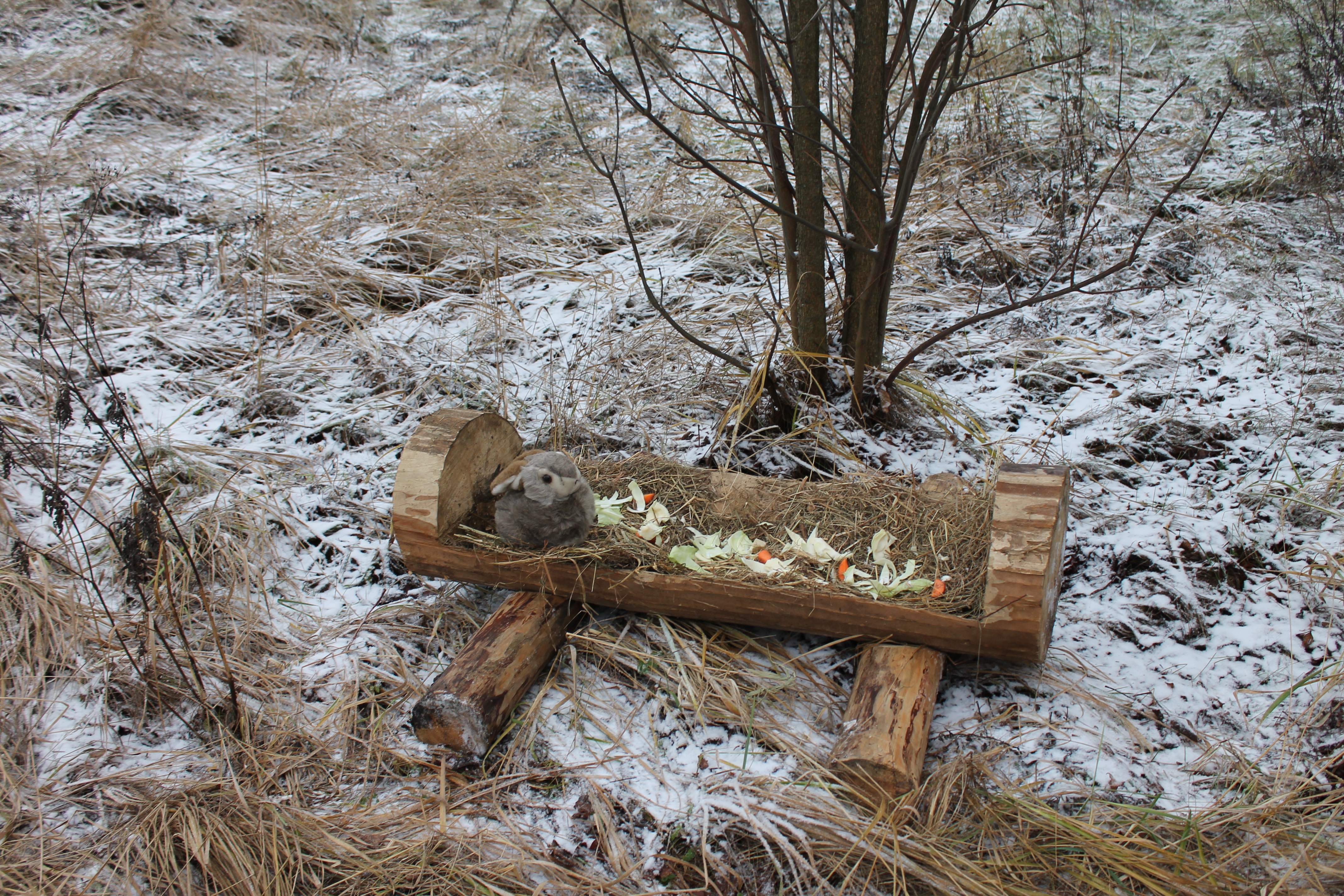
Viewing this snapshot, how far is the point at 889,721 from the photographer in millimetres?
2041

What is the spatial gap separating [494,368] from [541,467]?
1.61 metres

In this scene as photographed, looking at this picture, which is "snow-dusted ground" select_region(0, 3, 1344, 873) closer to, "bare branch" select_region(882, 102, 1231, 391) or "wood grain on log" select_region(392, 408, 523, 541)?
"bare branch" select_region(882, 102, 1231, 391)

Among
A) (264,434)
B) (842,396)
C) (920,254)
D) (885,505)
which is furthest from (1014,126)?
(264,434)

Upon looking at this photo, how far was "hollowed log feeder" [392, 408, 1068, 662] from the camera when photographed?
6.84ft

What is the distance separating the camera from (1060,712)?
226 cm

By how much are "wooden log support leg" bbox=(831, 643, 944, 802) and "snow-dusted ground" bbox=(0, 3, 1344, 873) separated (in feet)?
0.56

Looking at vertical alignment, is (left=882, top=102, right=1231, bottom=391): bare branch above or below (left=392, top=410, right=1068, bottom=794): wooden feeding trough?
above

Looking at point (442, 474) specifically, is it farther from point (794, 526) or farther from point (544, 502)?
point (794, 526)

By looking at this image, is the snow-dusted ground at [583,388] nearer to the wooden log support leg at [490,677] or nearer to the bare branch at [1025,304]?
the wooden log support leg at [490,677]

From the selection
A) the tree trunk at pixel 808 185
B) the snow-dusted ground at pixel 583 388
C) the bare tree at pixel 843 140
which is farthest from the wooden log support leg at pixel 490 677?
the tree trunk at pixel 808 185

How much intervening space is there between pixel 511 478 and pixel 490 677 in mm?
534

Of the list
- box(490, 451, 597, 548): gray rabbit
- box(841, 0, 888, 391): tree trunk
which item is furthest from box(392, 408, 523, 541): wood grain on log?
box(841, 0, 888, 391): tree trunk

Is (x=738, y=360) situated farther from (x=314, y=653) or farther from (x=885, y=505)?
(x=314, y=653)

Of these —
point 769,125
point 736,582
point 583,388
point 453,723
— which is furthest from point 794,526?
point 583,388
